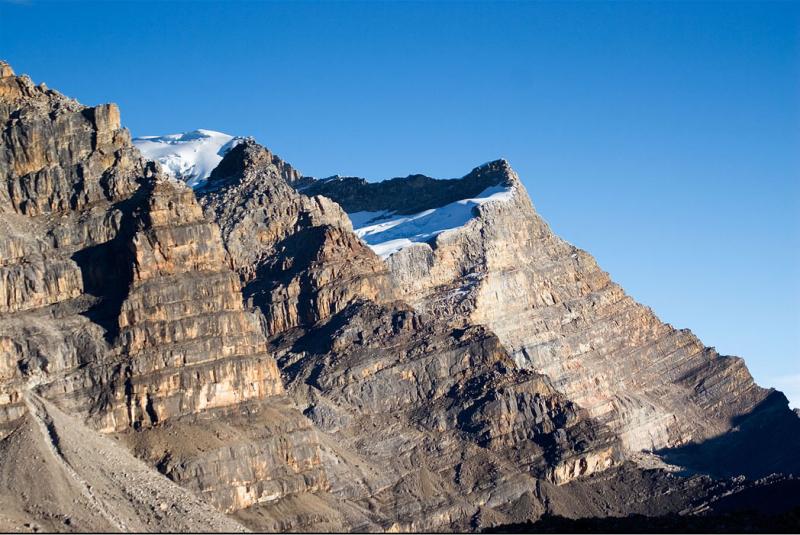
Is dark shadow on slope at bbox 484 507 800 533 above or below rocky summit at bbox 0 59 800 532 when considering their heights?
below

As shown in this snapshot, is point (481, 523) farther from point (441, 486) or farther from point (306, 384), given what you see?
point (306, 384)

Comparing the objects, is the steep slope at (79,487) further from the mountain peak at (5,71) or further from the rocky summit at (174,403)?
the mountain peak at (5,71)

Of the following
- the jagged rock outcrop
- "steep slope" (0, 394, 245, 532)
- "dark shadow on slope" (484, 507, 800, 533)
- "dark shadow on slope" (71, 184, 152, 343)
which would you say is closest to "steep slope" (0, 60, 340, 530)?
"dark shadow on slope" (71, 184, 152, 343)

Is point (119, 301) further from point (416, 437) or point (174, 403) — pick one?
point (416, 437)

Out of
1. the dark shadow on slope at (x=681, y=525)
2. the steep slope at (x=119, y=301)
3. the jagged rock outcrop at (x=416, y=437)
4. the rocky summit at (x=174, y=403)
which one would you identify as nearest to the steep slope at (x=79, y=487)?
the rocky summit at (x=174, y=403)

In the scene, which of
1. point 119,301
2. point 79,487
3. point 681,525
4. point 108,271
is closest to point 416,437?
point 119,301

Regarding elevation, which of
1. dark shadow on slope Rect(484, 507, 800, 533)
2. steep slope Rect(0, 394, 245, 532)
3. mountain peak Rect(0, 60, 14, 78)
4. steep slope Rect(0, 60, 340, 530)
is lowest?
dark shadow on slope Rect(484, 507, 800, 533)

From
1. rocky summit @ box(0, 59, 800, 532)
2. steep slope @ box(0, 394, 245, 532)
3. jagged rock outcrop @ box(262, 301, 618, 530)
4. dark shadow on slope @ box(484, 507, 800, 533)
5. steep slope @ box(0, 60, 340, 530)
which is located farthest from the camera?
jagged rock outcrop @ box(262, 301, 618, 530)

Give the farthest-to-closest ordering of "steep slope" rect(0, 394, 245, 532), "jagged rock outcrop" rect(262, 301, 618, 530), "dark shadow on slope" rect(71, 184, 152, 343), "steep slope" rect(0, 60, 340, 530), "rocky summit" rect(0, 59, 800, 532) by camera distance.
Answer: "jagged rock outcrop" rect(262, 301, 618, 530) < "dark shadow on slope" rect(71, 184, 152, 343) < "steep slope" rect(0, 60, 340, 530) < "rocky summit" rect(0, 59, 800, 532) < "steep slope" rect(0, 394, 245, 532)

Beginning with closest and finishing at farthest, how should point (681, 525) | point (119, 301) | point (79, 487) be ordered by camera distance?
point (681, 525)
point (79, 487)
point (119, 301)

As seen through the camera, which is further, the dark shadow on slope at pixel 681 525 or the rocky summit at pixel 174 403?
the rocky summit at pixel 174 403

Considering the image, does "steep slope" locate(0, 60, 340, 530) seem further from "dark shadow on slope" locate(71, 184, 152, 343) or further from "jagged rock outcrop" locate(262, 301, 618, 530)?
"jagged rock outcrop" locate(262, 301, 618, 530)

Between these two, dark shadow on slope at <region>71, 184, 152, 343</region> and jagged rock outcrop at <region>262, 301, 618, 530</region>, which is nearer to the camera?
dark shadow on slope at <region>71, 184, 152, 343</region>

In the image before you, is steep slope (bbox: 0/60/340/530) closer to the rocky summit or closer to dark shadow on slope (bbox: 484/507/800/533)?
the rocky summit
